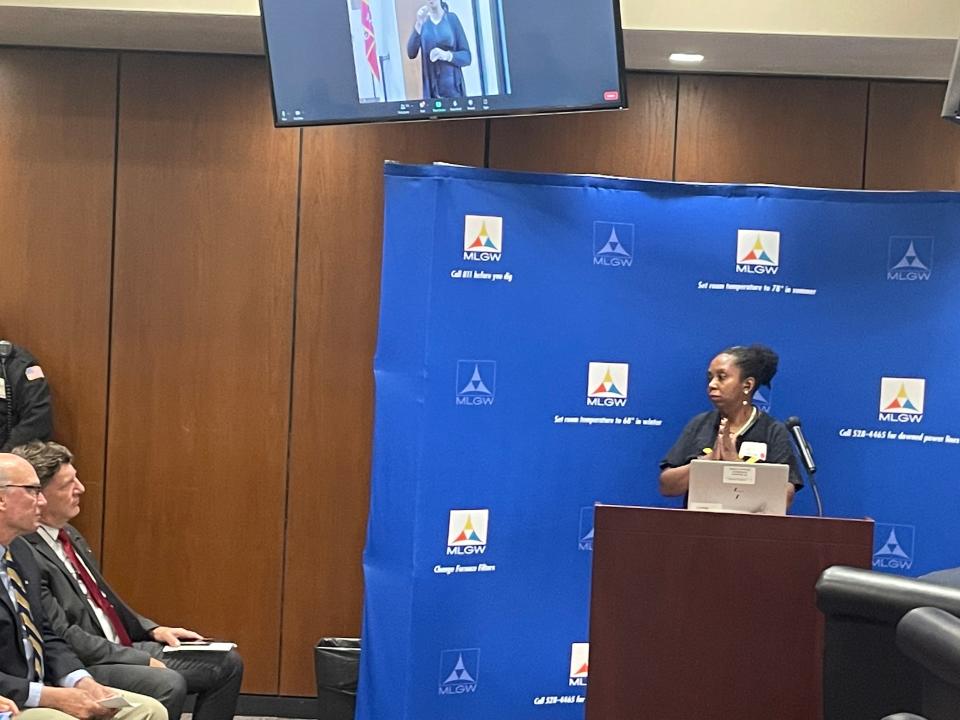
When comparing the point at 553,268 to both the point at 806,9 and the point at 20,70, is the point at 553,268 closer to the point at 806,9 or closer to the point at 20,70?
the point at 806,9

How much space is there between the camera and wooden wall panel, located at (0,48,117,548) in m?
5.50

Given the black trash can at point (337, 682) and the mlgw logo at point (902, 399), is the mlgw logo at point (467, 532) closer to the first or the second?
the black trash can at point (337, 682)

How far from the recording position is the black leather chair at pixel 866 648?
195cm

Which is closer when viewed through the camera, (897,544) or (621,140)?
(897,544)

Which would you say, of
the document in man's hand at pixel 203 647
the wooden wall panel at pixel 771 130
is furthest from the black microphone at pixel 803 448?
the document in man's hand at pixel 203 647

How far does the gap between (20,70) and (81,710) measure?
3.24 metres

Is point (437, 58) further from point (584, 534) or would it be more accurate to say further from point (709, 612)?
point (709, 612)

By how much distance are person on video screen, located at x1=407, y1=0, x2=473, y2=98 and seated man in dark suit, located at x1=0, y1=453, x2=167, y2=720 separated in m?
1.84

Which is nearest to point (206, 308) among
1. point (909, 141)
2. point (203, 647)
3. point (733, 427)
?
point (203, 647)

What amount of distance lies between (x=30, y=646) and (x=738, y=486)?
210cm

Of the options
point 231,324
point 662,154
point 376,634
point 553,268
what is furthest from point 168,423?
point 662,154

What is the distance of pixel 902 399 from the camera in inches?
191

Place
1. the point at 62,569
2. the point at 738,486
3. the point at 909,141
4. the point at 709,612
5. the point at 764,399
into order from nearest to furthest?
the point at 709,612, the point at 738,486, the point at 62,569, the point at 764,399, the point at 909,141

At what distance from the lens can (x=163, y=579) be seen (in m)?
5.53
